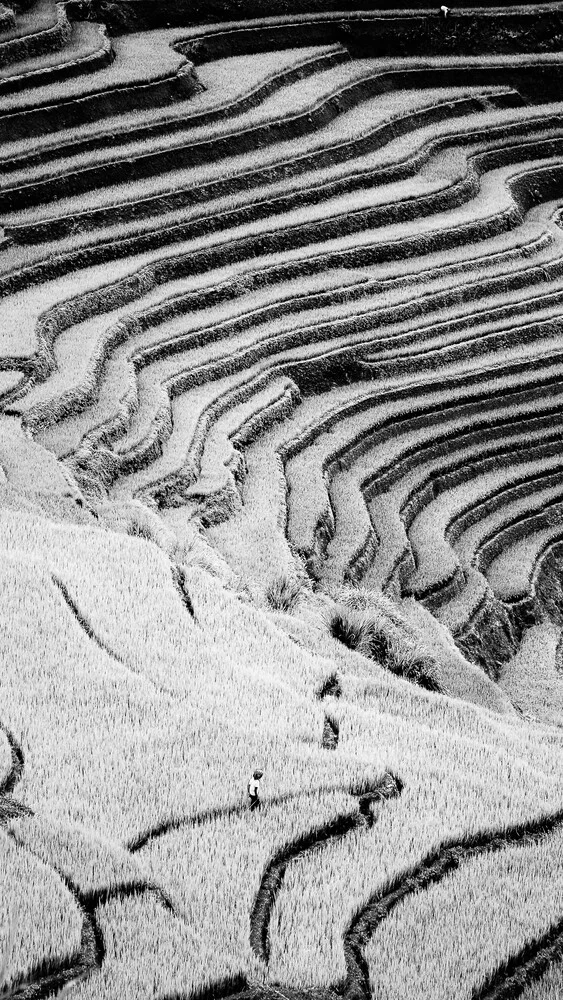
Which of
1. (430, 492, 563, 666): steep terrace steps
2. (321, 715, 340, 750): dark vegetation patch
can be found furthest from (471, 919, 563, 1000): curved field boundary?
(430, 492, 563, 666): steep terrace steps

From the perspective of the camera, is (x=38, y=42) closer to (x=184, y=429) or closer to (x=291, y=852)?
(x=184, y=429)

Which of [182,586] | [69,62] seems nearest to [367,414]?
[182,586]

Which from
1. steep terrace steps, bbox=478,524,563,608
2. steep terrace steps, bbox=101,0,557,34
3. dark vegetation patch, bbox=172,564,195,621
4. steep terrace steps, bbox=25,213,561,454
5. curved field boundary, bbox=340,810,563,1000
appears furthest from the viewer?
steep terrace steps, bbox=101,0,557,34

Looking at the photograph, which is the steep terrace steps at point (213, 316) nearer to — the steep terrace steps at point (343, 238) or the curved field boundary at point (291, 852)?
the steep terrace steps at point (343, 238)

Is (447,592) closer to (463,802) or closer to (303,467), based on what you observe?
(303,467)

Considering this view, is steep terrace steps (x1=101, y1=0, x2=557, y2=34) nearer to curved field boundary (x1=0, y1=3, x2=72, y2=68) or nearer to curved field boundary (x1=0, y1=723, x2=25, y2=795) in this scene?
curved field boundary (x1=0, y1=3, x2=72, y2=68)

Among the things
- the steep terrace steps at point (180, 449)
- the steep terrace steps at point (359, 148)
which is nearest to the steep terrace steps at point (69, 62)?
the steep terrace steps at point (359, 148)
